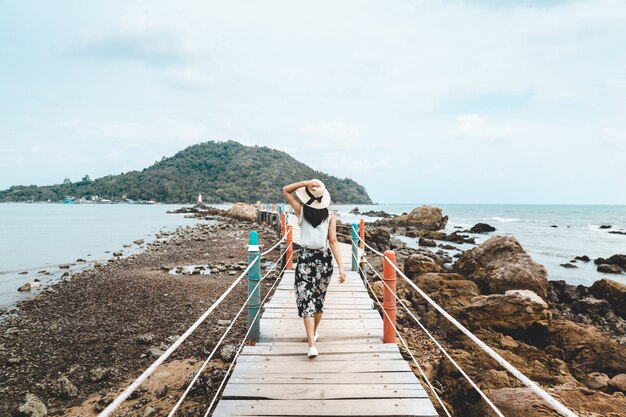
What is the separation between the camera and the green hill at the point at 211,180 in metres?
109

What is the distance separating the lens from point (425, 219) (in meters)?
40.9

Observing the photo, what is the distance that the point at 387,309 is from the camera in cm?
474

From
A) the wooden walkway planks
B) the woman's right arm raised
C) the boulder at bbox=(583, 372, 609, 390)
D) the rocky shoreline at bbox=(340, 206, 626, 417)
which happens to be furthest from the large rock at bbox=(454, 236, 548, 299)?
the woman's right arm raised

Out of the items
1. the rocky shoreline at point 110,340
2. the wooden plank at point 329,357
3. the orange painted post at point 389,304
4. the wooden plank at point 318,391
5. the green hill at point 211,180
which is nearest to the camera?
the wooden plank at point 318,391

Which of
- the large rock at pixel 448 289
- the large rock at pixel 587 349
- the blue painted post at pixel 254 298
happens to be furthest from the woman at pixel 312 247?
the large rock at pixel 448 289

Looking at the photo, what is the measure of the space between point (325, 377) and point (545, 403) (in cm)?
222

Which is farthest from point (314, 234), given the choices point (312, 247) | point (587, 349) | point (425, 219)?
point (425, 219)

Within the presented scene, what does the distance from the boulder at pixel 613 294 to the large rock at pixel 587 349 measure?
5.61m

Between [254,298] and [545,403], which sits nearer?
[545,403]

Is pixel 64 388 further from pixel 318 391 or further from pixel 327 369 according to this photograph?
pixel 318 391

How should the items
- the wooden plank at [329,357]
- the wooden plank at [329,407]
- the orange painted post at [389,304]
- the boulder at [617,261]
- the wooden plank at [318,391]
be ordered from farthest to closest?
1. the boulder at [617,261]
2. the orange painted post at [389,304]
3. the wooden plank at [329,357]
4. the wooden plank at [318,391]
5. the wooden plank at [329,407]

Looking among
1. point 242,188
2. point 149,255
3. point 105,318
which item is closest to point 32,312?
point 105,318

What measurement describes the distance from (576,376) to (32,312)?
41.0 ft

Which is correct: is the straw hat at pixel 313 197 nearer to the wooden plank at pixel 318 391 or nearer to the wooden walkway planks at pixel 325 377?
the wooden walkway planks at pixel 325 377
